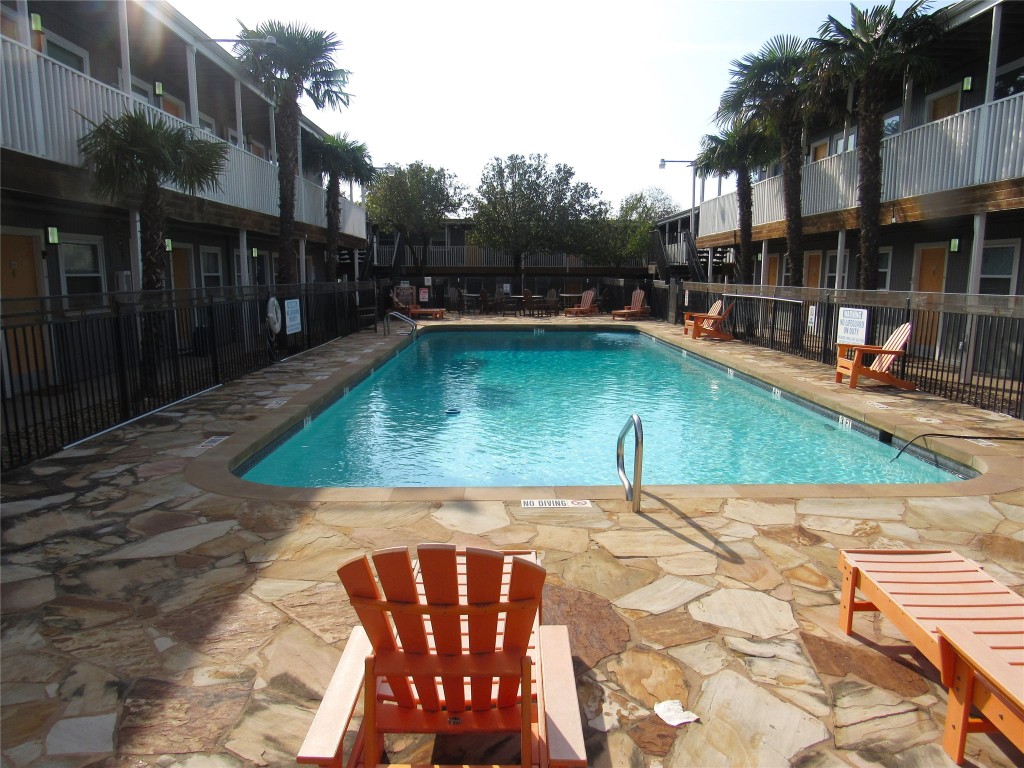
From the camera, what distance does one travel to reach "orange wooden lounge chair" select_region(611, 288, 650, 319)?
2530 centimetres

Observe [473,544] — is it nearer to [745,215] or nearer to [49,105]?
[49,105]

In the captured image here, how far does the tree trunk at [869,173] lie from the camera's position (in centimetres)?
1197

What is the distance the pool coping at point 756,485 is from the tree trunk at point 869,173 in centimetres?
213

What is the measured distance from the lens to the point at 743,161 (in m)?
19.1

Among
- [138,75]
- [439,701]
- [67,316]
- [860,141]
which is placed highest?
[138,75]

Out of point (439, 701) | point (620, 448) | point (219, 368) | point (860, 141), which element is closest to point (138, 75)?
point (219, 368)

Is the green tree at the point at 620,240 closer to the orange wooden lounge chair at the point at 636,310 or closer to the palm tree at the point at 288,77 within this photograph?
the orange wooden lounge chair at the point at 636,310

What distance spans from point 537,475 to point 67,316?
5.24 metres

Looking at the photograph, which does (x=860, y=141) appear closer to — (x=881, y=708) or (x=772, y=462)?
(x=772, y=462)

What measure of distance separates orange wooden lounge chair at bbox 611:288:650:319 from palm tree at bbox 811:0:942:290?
12.8 meters

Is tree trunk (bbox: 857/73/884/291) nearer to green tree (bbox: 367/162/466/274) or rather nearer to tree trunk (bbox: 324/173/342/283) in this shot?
tree trunk (bbox: 324/173/342/283)

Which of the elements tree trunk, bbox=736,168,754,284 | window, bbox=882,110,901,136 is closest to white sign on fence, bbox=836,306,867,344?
window, bbox=882,110,901,136

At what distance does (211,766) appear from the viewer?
2.46 m

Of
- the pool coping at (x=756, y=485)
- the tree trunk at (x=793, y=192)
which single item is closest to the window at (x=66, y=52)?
the pool coping at (x=756, y=485)
